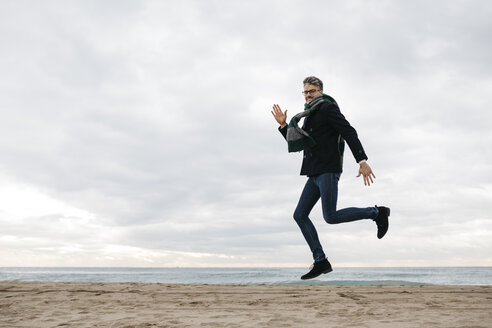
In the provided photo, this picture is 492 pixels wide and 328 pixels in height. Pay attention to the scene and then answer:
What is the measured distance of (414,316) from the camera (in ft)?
18.5

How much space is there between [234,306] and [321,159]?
3737mm

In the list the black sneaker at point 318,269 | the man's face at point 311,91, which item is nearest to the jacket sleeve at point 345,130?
the man's face at point 311,91

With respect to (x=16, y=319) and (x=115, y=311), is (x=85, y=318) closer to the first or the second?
(x=115, y=311)

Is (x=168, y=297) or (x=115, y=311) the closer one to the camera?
(x=115, y=311)

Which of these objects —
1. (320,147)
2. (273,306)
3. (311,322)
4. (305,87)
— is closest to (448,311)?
(311,322)

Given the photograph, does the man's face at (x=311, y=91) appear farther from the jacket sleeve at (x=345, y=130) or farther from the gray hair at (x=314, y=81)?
the jacket sleeve at (x=345, y=130)

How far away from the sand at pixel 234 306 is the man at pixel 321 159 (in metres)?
1.28

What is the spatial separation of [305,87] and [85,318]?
15.2 feet

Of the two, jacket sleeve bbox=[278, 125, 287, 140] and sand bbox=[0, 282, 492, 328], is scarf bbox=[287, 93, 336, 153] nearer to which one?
jacket sleeve bbox=[278, 125, 287, 140]

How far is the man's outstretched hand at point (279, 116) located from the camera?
4859mm

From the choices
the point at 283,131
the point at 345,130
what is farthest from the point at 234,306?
the point at 345,130

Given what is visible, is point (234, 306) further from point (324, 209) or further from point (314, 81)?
point (314, 81)

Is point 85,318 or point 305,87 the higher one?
point 305,87

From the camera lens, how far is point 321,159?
4.53 m
